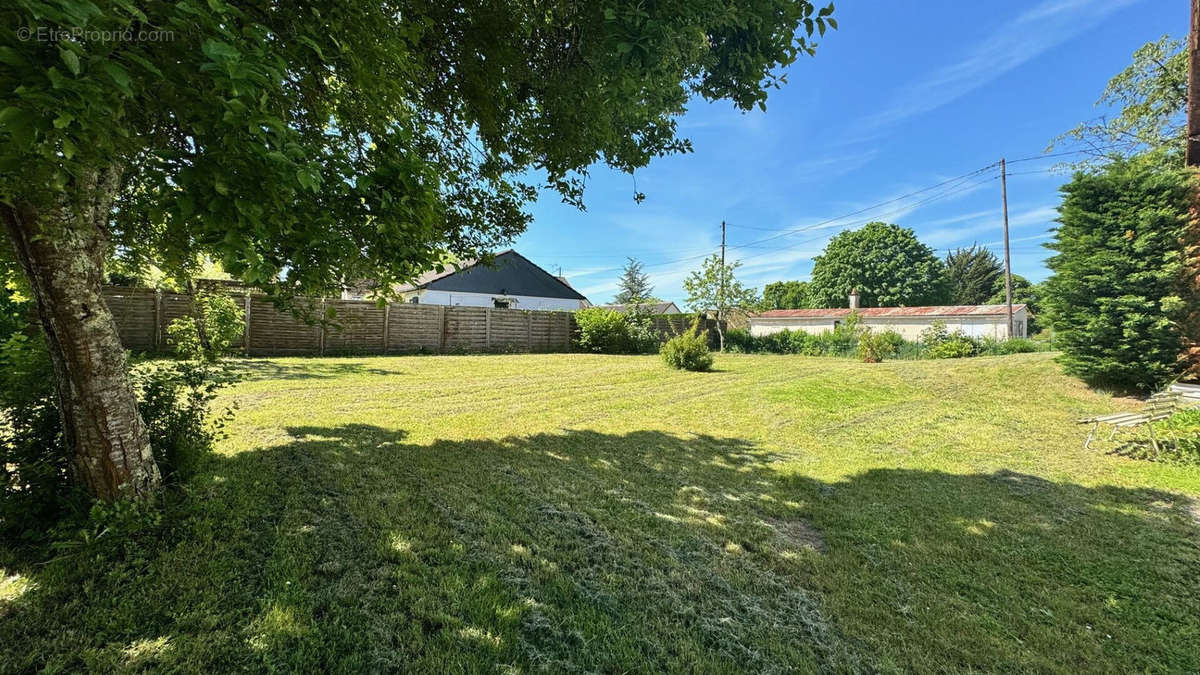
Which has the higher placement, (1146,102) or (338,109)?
(1146,102)

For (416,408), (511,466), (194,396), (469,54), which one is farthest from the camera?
(416,408)

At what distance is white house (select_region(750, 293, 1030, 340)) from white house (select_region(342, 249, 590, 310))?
12.4 meters

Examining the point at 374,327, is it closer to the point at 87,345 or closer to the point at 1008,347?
the point at 87,345


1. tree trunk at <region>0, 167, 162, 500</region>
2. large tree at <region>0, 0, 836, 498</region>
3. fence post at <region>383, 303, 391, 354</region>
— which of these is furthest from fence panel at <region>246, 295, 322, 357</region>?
tree trunk at <region>0, 167, 162, 500</region>

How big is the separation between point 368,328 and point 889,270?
40181mm

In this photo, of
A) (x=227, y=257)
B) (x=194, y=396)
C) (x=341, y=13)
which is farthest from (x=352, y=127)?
(x=194, y=396)

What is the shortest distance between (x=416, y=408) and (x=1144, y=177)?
1189 cm

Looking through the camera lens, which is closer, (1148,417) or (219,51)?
(219,51)

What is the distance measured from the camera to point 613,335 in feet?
59.7

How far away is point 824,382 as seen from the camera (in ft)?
31.5

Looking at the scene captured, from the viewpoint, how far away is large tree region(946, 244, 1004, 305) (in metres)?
41.0

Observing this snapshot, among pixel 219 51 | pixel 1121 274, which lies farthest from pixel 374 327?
pixel 1121 274

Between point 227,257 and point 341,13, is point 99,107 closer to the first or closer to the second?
point 227,257

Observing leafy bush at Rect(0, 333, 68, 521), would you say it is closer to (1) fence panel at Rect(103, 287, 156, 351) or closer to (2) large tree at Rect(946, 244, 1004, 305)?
(1) fence panel at Rect(103, 287, 156, 351)
